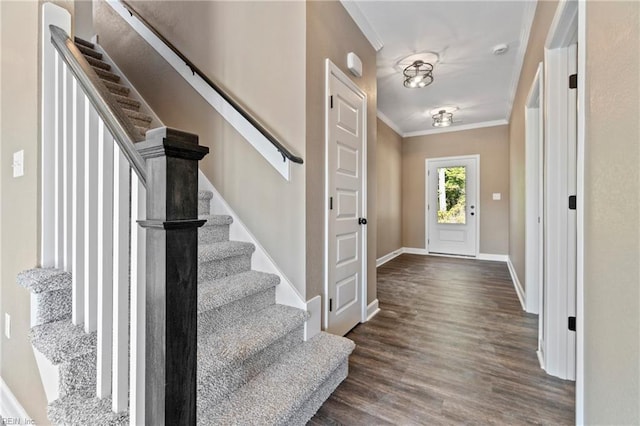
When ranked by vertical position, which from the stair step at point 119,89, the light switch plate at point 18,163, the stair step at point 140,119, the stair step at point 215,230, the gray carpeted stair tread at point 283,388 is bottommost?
the gray carpeted stair tread at point 283,388

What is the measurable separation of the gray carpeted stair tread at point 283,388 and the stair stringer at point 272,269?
0.47ft

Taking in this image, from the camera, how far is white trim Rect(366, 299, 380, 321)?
9.30 feet

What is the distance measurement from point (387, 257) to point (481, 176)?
2.53 meters

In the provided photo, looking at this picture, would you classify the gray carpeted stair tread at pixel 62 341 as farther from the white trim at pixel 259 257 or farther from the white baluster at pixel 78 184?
the white trim at pixel 259 257

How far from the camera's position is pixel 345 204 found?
244 centimetres

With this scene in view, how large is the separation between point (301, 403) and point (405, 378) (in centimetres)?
83

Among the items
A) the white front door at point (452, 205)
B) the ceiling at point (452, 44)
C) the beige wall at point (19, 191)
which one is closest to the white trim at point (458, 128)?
the white front door at point (452, 205)

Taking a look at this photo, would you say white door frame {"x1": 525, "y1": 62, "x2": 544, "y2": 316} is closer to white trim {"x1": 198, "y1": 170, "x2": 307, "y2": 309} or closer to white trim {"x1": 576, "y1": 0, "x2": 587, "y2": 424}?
white trim {"x1": 576, "y1": 0, "x2": 587, "y2": 424}

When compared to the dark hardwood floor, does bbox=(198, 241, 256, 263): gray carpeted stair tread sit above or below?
above

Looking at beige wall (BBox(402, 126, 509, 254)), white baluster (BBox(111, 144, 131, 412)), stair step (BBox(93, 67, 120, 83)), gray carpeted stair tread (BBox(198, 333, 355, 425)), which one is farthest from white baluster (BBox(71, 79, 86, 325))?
beige wall (BBox(402, 126, 509, 254))

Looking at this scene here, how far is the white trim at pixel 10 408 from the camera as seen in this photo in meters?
1.53

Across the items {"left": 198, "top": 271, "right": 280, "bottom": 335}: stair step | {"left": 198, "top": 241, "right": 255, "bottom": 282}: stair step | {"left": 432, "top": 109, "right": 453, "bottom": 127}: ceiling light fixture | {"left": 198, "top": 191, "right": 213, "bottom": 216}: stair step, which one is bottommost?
{"left": 198, "top": 271, "right": 280, "bottom": 335}: stair step

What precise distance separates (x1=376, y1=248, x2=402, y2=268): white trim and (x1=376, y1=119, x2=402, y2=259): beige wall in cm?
6

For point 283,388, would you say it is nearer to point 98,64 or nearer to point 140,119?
point 140,119
